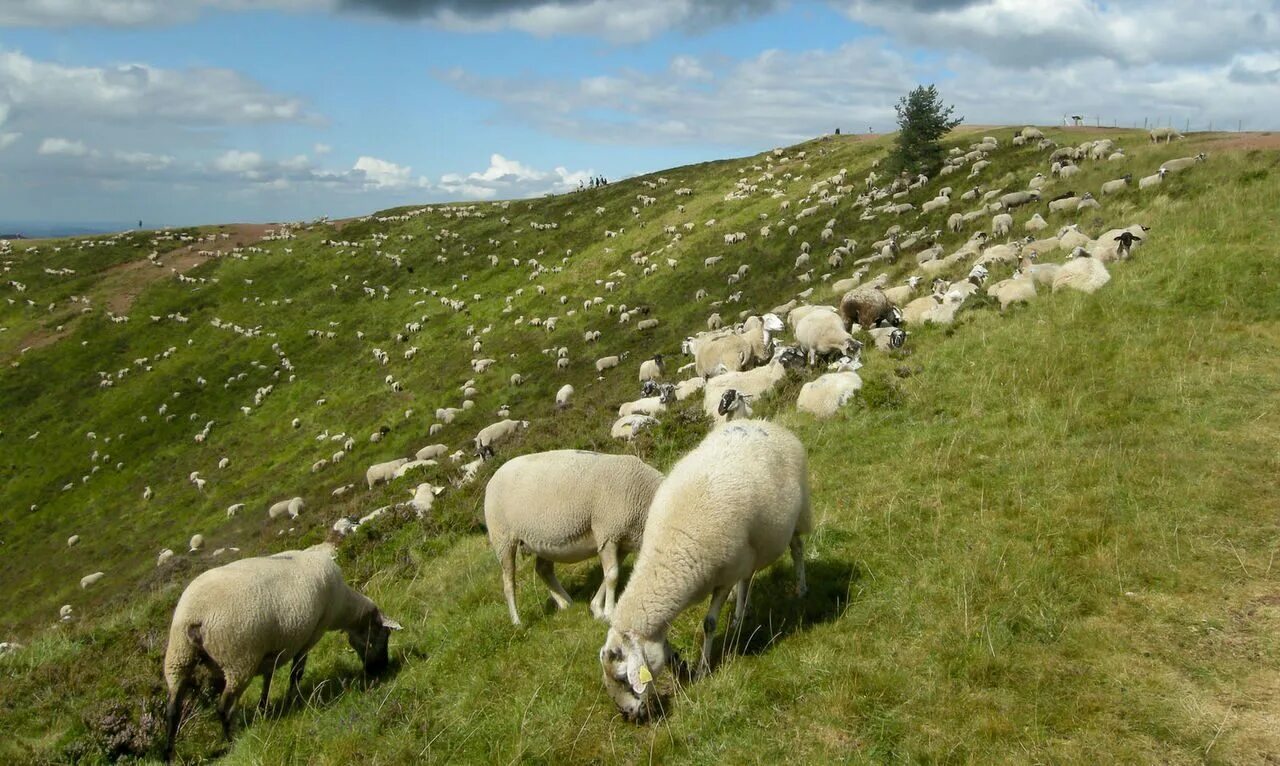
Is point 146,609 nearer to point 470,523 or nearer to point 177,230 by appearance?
point 470,523

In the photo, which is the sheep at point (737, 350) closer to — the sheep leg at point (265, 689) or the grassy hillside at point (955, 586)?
the grassy hillside at point (955, 586)

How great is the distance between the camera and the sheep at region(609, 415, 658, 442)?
1795 cm

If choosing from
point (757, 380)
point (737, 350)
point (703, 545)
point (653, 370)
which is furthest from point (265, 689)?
point (653, 370)

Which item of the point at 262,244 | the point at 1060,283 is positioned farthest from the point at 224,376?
the point at 1060,283

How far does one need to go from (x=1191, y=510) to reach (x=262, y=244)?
8831 cm

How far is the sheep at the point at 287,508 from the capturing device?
110 feet

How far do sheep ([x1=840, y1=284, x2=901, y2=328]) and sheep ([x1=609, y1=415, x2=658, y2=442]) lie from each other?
674cm

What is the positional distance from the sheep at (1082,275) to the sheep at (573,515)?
519 inches

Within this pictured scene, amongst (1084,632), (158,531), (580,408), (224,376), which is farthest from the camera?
(224,376)

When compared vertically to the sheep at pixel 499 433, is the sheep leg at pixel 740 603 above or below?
above

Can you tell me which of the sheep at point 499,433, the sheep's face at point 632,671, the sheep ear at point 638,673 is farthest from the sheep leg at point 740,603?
the sheep at point 499,433

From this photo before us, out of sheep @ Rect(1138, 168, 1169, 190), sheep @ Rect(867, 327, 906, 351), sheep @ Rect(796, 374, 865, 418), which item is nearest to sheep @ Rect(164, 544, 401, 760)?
sheep @ Rect(796, 374, 865, 418)

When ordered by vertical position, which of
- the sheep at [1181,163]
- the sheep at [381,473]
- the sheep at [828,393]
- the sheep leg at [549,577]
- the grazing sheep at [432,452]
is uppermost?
the sheep at [1181,163]

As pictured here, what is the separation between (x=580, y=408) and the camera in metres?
28.7
